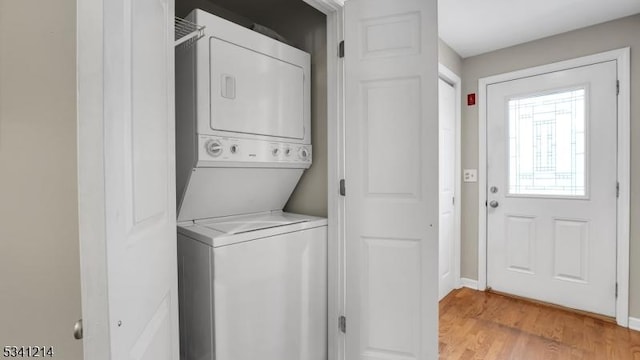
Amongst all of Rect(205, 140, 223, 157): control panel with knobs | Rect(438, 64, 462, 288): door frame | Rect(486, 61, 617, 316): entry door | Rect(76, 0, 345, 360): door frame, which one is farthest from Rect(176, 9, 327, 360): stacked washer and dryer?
Rect(486, 61, 617, 316): entry door

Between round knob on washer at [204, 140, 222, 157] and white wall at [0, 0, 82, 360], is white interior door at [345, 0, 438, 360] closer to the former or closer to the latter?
round knob on washer at [204, 140, 222, 157]

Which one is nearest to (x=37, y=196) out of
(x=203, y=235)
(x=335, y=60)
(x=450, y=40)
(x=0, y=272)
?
(x=0, y=272)

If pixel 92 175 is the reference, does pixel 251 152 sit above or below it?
above

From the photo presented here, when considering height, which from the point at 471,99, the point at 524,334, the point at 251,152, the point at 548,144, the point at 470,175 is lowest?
the point at 524,334

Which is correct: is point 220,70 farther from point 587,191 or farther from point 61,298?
point 587,191

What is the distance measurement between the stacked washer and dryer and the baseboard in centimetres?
210

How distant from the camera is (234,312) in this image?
122cm

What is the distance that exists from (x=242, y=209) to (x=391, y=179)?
2.72ft

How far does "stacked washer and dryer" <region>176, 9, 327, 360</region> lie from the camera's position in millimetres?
1216

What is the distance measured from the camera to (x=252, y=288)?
1.28m

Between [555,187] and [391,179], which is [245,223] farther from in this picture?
[555,187]

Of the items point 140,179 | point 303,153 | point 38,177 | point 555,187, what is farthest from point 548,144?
point 38,177

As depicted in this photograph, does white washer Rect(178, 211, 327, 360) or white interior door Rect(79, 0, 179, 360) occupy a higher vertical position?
white interior door Rect(79, 0, 179, 360)

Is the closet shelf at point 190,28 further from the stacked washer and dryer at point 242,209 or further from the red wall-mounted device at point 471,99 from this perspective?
the red wall-mounted device at point 471,99
